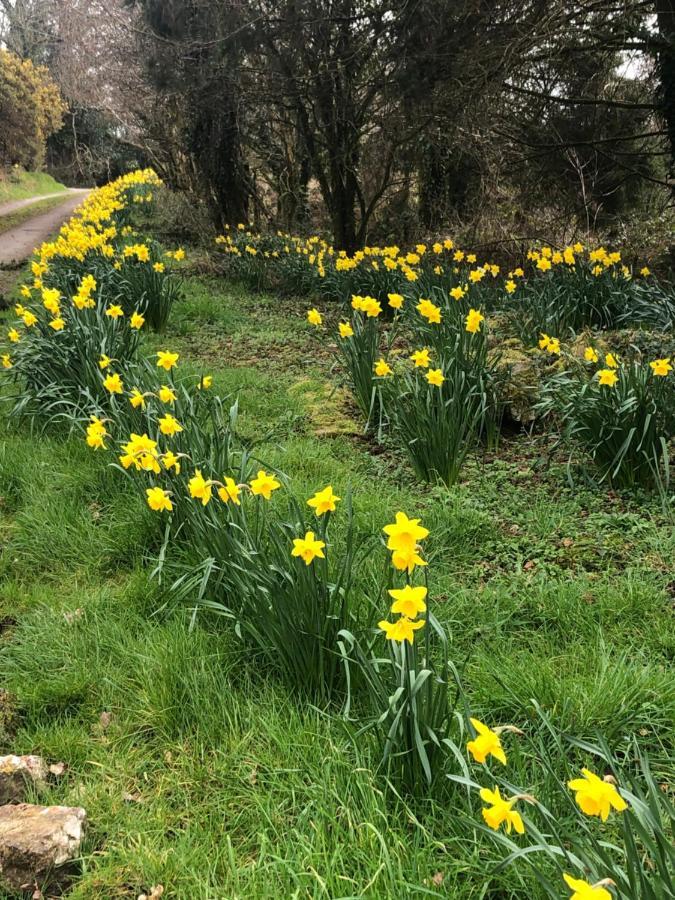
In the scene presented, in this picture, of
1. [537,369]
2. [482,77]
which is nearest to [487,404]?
[537,369]

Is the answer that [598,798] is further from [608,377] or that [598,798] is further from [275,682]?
[608,377]

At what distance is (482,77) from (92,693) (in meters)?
6.55

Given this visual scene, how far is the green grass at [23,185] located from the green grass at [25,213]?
1.13 meters

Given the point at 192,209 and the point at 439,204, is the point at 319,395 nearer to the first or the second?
the point at 439,204

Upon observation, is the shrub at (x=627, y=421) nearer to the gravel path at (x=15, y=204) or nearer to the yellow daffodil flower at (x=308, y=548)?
the yellow daffodil flower at (x=308, y=548)

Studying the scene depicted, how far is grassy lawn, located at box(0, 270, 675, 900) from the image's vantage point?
4.49 feet

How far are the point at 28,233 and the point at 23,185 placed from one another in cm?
1192

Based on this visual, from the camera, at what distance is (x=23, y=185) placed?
2422 centimetres

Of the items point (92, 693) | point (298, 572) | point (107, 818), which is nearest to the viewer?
point (107, 818)

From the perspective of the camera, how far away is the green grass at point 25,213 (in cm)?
1595

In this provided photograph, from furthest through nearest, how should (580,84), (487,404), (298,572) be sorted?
1. (580,84)
2. (487,404)
3. (298,572)

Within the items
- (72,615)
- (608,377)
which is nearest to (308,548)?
(72,615)

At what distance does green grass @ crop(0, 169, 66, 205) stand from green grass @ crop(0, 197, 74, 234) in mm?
1133

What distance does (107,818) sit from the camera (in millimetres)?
1527
